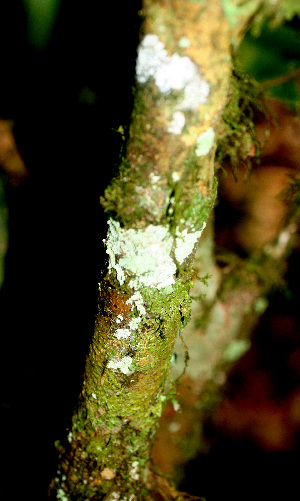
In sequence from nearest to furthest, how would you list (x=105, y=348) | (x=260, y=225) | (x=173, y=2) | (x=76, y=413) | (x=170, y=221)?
(x=173, y=2), (x=170, y=221), (x=105, y=348), (x=76, y=413), (x=260, y=225)

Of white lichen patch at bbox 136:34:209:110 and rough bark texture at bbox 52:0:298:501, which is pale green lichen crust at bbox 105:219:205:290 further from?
white lichen patch at bbox 136:34:209:110

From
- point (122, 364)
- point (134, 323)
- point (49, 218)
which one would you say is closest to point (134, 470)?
point (122, 364)

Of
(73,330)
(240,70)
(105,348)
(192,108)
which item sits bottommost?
(105,348)

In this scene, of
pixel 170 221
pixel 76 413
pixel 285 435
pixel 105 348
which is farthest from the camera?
pixel 285 435

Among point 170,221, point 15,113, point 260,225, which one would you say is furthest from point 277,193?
point 15,113

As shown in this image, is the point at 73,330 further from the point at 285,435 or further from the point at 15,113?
the point at 285,435

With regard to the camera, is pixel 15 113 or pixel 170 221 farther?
pixel 15 113

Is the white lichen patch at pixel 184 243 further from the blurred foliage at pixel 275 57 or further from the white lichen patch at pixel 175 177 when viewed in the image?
the blurred foliage at pixel 275 57

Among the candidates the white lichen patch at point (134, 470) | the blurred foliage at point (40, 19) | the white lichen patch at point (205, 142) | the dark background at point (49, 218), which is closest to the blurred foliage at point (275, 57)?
the dark background at point (49, 218)

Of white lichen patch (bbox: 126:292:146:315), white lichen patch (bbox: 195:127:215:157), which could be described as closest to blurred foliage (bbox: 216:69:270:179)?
white lichen patch (bbox: 195:127:215:157)
